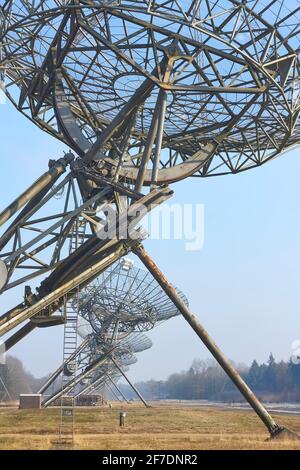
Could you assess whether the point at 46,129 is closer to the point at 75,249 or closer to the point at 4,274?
the point at 75,249

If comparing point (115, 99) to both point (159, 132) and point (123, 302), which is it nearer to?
point (159, 132)

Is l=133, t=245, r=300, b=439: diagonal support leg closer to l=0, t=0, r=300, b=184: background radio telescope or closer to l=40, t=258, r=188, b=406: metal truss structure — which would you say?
l=0, t=0, r=300, b=184: background radio telescope

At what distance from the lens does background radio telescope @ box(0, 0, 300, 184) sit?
22469 millimetres

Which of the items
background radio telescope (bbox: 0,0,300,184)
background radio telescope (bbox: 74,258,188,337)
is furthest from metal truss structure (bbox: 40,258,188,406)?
background radio telescope (bbox: 0,0,300,184)

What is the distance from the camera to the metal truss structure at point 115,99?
907 inches

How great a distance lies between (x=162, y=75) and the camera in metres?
23.8

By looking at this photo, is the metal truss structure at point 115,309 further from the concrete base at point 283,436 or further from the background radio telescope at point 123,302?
the concrete base at point 283,436

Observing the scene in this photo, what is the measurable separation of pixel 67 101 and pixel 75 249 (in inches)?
261

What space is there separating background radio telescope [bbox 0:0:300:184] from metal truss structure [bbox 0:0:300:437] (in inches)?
2.4

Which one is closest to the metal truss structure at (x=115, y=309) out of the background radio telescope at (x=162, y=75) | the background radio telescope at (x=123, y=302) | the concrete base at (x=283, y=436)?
the background radio telescope at (x=123, y=302)

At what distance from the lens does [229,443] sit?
22.4m

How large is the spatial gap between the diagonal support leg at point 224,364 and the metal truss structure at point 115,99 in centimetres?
6
